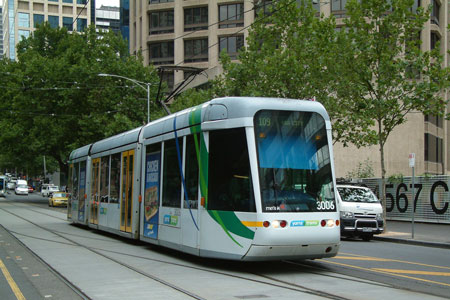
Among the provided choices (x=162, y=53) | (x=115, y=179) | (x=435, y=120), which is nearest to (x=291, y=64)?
(x=115, y=179)

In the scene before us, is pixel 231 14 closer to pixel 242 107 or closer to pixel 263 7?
pixel 263 7

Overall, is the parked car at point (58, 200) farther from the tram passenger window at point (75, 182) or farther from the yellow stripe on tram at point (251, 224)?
the yellow stripe on tram at point (251, 224)

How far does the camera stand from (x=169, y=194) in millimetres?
12750

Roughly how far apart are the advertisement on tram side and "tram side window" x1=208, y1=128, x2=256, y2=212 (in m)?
3.05

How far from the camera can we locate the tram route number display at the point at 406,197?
26261mm

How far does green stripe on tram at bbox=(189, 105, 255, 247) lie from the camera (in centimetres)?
1009

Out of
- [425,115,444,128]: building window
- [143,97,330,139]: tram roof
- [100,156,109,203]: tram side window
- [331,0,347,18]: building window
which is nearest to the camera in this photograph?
[143,97,330,139]: tram roof

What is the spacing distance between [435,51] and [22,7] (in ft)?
396

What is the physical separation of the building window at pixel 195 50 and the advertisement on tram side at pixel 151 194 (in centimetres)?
4494

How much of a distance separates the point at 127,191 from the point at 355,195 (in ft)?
27.3

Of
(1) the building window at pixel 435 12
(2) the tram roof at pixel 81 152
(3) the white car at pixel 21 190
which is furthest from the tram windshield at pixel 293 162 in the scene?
(3) the white car at pixel 21 190

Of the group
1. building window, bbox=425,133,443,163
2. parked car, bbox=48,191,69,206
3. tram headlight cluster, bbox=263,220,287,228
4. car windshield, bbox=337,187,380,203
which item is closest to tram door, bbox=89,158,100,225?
car windshield, bbox=337,187,380,203

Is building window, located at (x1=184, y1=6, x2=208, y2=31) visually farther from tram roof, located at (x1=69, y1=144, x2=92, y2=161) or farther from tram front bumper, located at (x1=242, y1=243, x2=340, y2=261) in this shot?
tram front bumper, located at (x1=242, y1=243, x2=340, y2=261)

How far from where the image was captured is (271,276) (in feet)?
33.0
